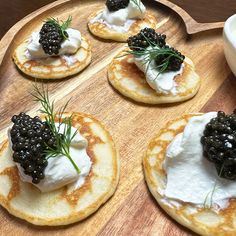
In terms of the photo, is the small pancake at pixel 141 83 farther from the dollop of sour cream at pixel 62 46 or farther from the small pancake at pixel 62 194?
the small pancake at pixel 62 194

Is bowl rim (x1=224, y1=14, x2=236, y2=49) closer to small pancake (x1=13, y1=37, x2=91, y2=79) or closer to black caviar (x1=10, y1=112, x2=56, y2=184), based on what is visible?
small pancake (x1=13, y1=37, x2=91, y2=79)

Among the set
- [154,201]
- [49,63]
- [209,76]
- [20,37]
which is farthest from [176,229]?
[20,37]

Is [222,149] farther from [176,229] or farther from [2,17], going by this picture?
[2,17]

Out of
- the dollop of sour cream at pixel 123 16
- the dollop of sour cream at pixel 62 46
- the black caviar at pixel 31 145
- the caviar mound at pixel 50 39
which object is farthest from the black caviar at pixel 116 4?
the black caviar at pixel 31 145

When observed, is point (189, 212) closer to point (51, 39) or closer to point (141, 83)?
point (141, 83)

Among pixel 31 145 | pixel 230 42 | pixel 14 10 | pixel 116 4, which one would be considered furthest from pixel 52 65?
pixel 14 10

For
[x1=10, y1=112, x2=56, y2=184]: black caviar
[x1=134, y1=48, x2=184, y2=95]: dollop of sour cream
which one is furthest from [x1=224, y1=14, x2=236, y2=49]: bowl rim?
[x1=10, y1=112, x2=56, y2=184]: black caviar
